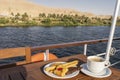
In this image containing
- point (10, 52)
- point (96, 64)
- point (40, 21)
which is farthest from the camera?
point (40, 21)

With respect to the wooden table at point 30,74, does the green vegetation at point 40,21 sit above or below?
below

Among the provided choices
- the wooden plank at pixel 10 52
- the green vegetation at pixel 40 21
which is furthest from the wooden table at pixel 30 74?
the green vegetation at pixel 40 21

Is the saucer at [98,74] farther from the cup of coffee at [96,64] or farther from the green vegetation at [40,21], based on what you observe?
the green vegetation at [40,21]

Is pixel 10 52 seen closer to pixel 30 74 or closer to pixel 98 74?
pixel 30 74

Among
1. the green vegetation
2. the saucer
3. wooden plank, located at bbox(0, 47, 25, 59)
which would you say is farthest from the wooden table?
the green vegetation

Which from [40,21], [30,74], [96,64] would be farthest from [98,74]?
[40,21]

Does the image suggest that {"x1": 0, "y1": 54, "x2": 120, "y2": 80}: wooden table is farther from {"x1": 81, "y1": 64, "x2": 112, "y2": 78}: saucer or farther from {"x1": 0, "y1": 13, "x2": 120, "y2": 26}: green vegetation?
{"x1": 0, "y1": 13, "x2": 120, "y2": 26}: green vegetation

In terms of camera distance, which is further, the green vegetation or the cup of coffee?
the green vegetation

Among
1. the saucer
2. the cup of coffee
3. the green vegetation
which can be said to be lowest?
the green vegetation

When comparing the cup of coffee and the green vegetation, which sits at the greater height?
the cup of coffee

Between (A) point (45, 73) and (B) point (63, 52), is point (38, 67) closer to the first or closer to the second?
(A) point (45, 73)

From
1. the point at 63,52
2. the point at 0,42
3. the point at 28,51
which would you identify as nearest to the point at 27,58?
the point at 28,51

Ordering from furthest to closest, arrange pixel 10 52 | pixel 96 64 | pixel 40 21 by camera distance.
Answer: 1. pixel 40 21
2. pixel 10 52
3. pixel 96 64

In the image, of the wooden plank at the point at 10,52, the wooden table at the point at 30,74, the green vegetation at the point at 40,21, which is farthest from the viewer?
the green vegetation at the point at 40,21
